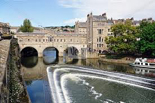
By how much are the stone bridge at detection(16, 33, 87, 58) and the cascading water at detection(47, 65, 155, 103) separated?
24.8 metres

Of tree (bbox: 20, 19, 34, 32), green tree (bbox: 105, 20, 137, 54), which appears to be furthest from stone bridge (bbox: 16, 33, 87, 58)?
tree (bbox: 20, 19, 34, 32)

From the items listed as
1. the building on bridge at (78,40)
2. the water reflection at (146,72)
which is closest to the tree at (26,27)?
the building on bridge at (78,40)

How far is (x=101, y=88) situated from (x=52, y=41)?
34.2 metres

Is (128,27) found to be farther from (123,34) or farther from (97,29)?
(97,29)

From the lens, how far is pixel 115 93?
20.8 metres

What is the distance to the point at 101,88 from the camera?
73.2ft

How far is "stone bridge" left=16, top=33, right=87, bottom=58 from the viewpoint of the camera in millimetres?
51281

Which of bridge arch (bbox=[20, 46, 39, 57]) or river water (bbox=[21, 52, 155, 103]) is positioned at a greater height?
bridge arch (bbox=[20, 46, 39, 57])

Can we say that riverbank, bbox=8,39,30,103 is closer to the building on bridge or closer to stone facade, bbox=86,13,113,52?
the building on bridge

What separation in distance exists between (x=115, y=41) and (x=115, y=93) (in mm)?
27792

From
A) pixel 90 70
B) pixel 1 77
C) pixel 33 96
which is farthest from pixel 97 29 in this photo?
pixel 1 77

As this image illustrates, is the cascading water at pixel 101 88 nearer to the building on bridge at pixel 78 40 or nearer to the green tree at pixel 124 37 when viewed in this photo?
the green tree at pixel 124 37

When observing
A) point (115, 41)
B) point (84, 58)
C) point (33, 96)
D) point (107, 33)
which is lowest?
point (33, 96)

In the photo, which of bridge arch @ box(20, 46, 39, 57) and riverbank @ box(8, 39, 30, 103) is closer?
riverbank @ box(8, 39, 30, 103)
